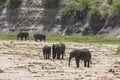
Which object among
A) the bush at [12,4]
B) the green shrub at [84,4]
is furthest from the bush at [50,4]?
the bush at [12,4]

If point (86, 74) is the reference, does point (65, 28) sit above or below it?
below

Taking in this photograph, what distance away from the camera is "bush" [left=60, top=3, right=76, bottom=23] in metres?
92.9

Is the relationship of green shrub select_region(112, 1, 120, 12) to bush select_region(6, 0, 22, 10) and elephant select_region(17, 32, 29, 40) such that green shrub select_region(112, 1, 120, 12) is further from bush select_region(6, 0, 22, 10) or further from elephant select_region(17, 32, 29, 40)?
bush select_region(6, 0, 22, 10)

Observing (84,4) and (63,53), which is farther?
(84,4)

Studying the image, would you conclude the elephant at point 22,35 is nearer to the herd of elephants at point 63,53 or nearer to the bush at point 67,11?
the bush at point 67,11

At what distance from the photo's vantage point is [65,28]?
91.5 metres

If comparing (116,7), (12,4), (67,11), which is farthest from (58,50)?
(12,4)

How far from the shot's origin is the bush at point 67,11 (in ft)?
305

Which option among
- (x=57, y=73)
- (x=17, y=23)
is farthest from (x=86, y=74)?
(x=17, y=23)

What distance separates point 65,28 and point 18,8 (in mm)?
20086

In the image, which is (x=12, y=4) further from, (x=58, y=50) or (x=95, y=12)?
(x=58, y=50)

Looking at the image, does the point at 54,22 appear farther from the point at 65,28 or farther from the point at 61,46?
the point at 61,46

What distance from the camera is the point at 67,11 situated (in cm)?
9319

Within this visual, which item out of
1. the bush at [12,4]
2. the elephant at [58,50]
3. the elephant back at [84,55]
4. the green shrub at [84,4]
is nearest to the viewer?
the elephant back at [84,55]
